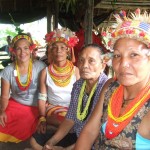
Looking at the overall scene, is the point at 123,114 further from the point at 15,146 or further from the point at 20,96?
the point at 15,146

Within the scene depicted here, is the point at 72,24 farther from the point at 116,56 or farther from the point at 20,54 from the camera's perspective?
the point at 116,56

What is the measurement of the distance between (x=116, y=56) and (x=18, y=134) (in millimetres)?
2376

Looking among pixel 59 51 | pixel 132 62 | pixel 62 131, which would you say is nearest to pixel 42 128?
pixel 62 131

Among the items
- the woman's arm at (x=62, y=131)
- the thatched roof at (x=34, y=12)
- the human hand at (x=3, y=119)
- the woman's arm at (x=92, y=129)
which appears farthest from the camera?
the thatched roof at (x=34, y=12)

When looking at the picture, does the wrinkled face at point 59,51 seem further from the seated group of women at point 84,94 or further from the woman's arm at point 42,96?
the woman's arm at point 42,96

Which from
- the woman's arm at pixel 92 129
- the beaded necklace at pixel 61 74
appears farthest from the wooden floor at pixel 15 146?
the woman's arm at pixel 92 129

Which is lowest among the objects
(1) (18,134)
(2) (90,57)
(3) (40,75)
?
(1) (18,134)

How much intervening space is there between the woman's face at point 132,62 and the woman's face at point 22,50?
2.16 metres

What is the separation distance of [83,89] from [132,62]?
98cm

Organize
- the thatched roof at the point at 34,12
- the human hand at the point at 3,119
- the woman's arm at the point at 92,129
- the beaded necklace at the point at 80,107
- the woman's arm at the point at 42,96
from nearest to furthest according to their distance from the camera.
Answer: the woman's arm at the point at 92,129 → the beaded necklace at the point at 80,107 → the woman's arm at the point at 42,96 → the human hand at the point at 3,119 → the thatched roof at the point at 34,12

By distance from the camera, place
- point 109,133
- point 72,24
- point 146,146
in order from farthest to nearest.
Answer: point 72,24 → point 109,133 → point 146,146

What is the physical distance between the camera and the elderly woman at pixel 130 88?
5.69 ft

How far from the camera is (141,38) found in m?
1.75

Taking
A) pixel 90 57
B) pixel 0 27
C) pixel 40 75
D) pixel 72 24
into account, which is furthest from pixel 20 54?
pixel 0 27
